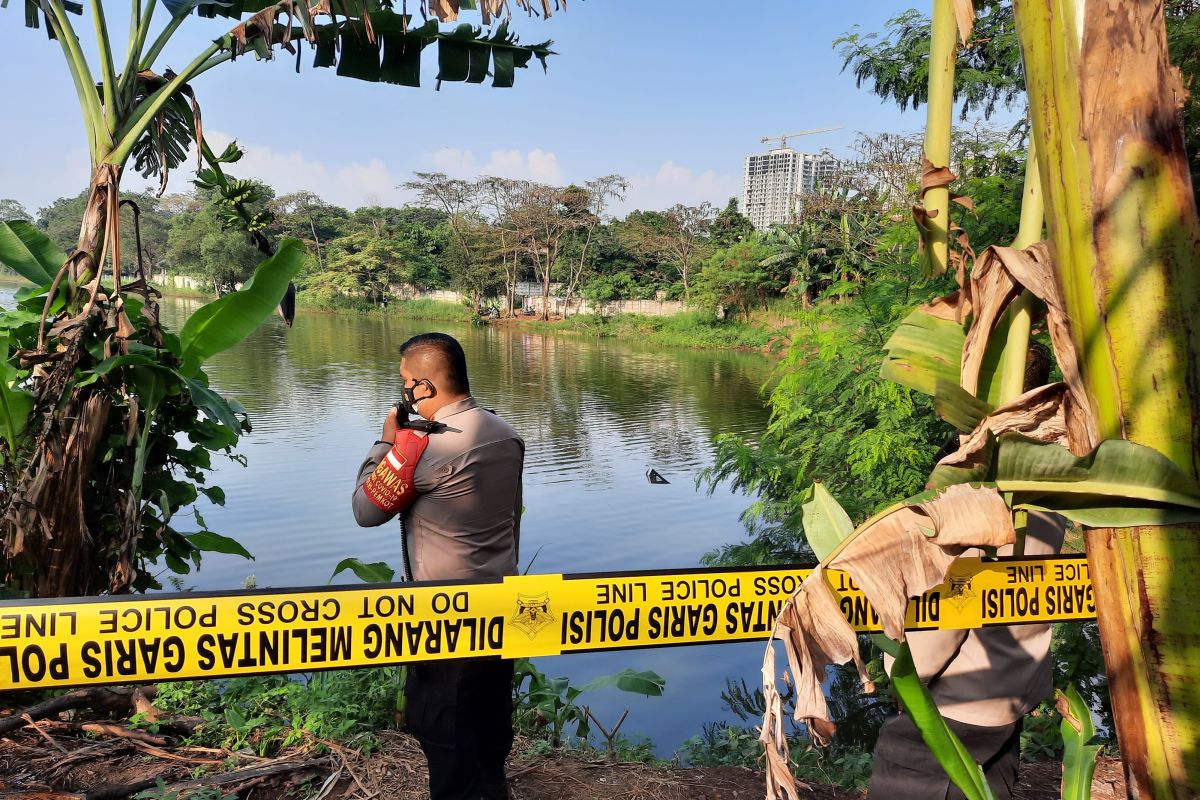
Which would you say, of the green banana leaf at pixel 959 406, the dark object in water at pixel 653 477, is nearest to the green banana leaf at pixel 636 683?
the green banana leaf at pixel 959 406

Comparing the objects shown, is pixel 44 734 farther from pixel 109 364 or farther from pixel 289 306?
pixel 289 306

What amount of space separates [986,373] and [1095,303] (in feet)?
1.29

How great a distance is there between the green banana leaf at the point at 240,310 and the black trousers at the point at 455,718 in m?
1.63

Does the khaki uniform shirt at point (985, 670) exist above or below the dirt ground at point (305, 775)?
above

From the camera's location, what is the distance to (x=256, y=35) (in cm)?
346

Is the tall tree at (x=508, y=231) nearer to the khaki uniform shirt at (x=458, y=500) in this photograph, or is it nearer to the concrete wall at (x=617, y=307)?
the concrete wall at (x=617, y=307)

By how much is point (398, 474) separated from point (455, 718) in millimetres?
649

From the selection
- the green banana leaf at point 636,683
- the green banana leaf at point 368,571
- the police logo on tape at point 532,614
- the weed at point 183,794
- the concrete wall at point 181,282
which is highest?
the concrete wall at point 181,282

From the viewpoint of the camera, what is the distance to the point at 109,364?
9.25 ft

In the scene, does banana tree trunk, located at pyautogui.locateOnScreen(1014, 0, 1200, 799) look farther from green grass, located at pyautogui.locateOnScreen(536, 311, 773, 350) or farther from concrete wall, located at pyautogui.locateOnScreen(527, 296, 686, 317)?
concrete wall, located at pyautogui.locateOnScreen(527, 296, 686, 317)

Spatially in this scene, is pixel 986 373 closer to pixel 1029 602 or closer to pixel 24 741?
pixel 1029 602

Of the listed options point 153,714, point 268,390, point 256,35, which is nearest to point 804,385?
point 256,35

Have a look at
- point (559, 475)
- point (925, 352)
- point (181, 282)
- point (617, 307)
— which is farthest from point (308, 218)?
point (925, 352)

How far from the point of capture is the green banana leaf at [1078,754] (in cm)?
126
